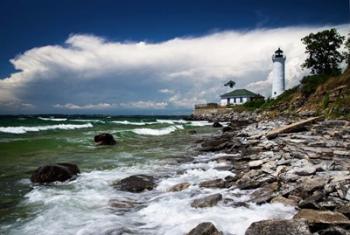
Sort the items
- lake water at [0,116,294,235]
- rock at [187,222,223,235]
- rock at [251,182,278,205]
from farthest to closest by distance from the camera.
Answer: rock at [251,182,278,205] < lake water at [0,116,294,235] < rock at [187,222,223,235]

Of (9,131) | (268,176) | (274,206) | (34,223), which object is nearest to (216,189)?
(268,176)

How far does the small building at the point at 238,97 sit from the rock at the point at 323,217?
271 feet

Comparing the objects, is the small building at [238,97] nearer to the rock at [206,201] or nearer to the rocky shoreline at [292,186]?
the rocky shoreline at [292,186]

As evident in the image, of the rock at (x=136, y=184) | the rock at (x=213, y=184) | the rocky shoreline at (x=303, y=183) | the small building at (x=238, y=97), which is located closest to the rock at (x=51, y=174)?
the rock at (x=136, y=184)

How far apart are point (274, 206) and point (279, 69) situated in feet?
200

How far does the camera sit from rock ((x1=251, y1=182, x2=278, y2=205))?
306 inches

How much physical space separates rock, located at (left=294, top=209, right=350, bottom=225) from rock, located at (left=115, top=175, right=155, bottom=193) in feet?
17.5

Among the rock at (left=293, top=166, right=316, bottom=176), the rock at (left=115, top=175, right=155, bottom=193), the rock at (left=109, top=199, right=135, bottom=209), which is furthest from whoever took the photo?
the rock at (left=115, top=175, right=155, bottom=193)

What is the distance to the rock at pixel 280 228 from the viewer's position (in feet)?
17.8

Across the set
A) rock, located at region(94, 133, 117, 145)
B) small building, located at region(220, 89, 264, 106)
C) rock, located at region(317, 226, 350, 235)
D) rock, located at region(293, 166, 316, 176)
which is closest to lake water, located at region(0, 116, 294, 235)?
rock, located at region(317, 226, 350, 235)

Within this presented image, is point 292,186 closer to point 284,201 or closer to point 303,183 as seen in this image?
point 303,183

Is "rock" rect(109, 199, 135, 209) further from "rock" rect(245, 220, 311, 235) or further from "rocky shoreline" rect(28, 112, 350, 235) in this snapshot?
"rock" rect(245, 220, 311, 235)

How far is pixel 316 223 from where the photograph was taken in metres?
5.65

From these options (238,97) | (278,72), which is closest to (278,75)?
(278,72)
